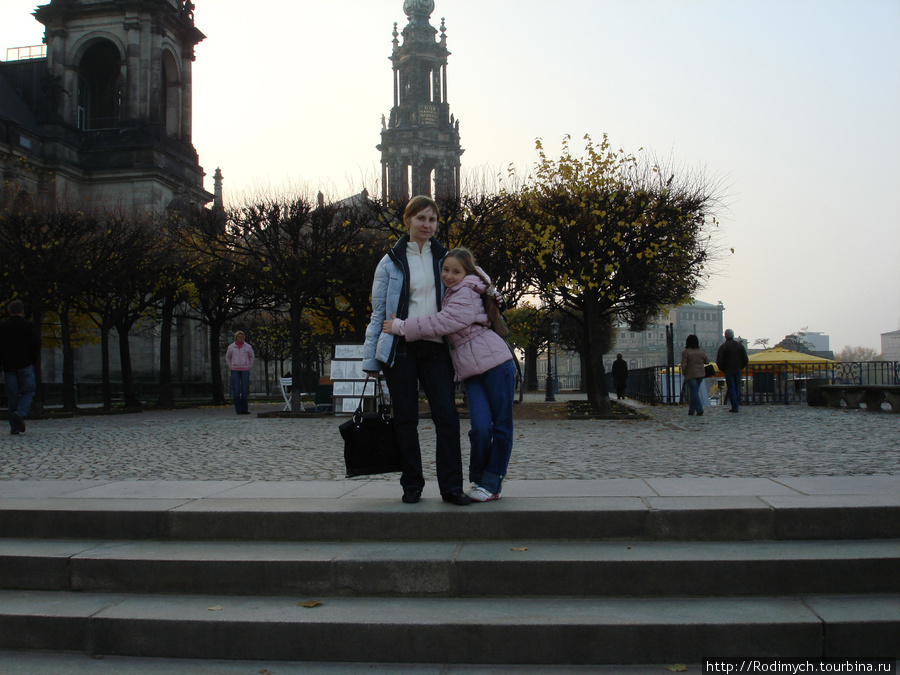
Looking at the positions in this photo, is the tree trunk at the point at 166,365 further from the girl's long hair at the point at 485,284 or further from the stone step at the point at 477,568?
the girl's long hair at the point at 485,284

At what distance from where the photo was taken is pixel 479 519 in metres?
4.87

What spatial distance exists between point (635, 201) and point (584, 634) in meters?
17.4

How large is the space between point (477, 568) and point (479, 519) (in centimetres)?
52

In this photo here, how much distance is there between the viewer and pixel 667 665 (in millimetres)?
3807

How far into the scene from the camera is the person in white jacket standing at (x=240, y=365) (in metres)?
20.4

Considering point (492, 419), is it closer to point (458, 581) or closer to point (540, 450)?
point (458, 581)

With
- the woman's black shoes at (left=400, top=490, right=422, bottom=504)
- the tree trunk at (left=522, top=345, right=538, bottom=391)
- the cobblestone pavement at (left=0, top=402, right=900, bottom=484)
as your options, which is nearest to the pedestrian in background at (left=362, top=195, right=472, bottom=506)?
the woman's black shoes at (left=400, top=490, right=422, bottom=504)

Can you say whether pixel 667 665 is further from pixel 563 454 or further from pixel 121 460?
pixel 121 460

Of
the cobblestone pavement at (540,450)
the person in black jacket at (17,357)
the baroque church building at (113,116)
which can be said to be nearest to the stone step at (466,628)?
A: the cobblestone pavement at (540,450)

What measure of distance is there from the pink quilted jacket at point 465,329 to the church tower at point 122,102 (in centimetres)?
4547

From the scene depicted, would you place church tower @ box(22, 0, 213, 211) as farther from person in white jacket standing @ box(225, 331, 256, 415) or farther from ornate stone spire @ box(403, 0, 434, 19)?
ornate stone spire @ box(403, 0, 434, 19)

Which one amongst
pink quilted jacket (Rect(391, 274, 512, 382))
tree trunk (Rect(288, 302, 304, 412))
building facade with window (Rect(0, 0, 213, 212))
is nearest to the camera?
pink quilted jacket (Rect(391, 274, 512, 382))

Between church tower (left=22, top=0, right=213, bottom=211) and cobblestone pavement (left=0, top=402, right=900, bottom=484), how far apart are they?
36.8 meters

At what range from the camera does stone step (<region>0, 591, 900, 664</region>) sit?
3.83 metres
